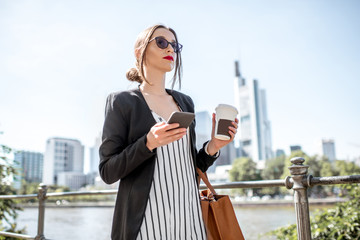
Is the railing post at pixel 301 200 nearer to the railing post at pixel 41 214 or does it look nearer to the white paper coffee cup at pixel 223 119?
the white paper coffee cup at pixel 223 119

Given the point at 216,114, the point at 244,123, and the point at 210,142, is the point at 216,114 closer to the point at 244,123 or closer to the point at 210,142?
the point at 210,142

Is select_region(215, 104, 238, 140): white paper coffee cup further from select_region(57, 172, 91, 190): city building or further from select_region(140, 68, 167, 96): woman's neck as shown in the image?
select_region(57, 172, 91, 190): city building

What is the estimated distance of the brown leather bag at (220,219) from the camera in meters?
1.30

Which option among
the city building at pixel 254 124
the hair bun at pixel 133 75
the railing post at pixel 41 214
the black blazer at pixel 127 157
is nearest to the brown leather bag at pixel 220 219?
the black blazer at pixel 127 157

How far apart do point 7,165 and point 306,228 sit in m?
4.53

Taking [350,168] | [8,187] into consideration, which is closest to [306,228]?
[8,187]

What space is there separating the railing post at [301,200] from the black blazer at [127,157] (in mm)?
535

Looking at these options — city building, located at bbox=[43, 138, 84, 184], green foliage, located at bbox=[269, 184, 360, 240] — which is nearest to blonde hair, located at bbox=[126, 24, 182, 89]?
green foliage, located at bbox=[269, 184, 360, 240]

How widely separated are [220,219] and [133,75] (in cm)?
80

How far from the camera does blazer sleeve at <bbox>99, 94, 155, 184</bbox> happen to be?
1.19 metres

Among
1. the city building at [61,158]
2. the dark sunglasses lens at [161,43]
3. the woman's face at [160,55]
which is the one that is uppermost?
the city building at [61,158]

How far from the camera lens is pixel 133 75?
64.2 inches

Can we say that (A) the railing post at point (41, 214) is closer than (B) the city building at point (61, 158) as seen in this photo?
Yes

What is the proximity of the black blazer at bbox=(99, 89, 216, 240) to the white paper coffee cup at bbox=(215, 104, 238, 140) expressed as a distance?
171 mm
